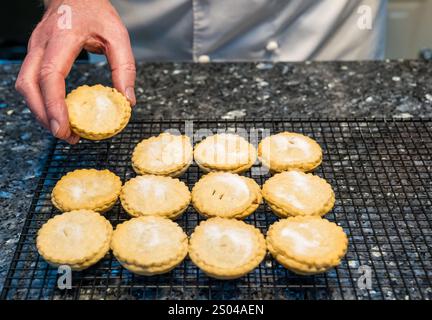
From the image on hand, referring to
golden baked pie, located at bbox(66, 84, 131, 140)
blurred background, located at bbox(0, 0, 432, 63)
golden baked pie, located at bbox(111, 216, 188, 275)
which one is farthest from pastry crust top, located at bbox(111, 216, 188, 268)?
blurred background, located at bbox(0, 0, 432, 63)

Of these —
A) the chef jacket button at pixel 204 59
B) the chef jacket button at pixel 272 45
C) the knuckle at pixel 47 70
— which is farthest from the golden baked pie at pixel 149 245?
the chef jacket button at pixel 272 45

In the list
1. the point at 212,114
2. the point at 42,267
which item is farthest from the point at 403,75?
the point at 42,267

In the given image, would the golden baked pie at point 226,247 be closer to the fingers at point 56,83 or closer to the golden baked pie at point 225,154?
the golden baked pie at point 225,154

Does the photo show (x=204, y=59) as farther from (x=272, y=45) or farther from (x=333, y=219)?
(x=333, y=219)

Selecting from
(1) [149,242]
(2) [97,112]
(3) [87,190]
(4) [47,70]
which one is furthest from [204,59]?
(1) [149,242]

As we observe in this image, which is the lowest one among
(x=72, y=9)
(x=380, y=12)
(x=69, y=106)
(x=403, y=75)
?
→ (x=403, y=75)

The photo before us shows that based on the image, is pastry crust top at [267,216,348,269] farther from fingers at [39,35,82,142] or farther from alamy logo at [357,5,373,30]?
alamy logo at [357,5,373,30]

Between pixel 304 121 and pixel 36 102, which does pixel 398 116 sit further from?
pixel 36 102

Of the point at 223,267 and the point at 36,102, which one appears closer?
the point at 223,267
